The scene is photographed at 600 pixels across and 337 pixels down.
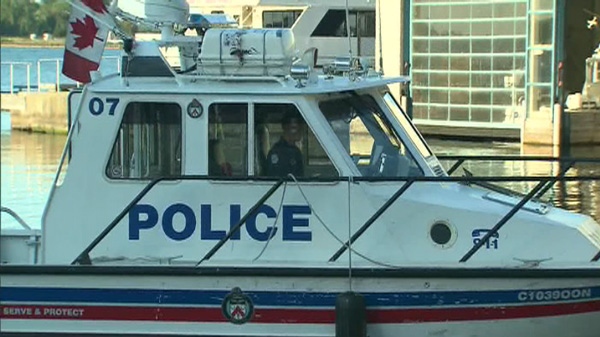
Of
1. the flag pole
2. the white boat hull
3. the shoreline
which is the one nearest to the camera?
the shoreline

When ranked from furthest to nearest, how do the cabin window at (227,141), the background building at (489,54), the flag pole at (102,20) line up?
the background building at (489,54), the flag pole at (102,20), the cabin window at (227,141)

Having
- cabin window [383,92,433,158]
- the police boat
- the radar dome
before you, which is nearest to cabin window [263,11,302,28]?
the radar dome

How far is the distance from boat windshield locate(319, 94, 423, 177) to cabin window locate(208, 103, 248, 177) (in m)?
0.60

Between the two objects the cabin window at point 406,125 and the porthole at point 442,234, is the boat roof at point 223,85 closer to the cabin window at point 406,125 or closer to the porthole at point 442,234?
the cabin window at point 406,125

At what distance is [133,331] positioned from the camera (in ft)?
21.8

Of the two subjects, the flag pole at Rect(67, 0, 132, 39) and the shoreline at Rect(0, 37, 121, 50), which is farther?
the flag pole at Rect(67, 0, 132, 39)

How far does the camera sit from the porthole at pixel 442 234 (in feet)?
22.0

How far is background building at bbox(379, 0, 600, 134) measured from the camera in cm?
2288

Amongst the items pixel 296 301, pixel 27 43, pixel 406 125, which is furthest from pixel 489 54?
pixel 27 43

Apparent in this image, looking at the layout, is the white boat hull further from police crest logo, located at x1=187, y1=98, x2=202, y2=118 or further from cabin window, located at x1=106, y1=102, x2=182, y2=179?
police crest logo, located at x1=187, y1=98, x2=202, y2=118

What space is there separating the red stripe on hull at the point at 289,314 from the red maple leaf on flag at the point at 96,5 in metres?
1.99

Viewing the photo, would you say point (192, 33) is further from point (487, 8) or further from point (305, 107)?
point (487, 8)

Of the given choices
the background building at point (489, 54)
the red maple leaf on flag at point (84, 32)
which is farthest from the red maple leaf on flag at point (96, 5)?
the background building at point (489, 54)

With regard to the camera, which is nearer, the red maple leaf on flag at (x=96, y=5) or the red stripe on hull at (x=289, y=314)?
the red stripe on hull at (x=289, y=314)
